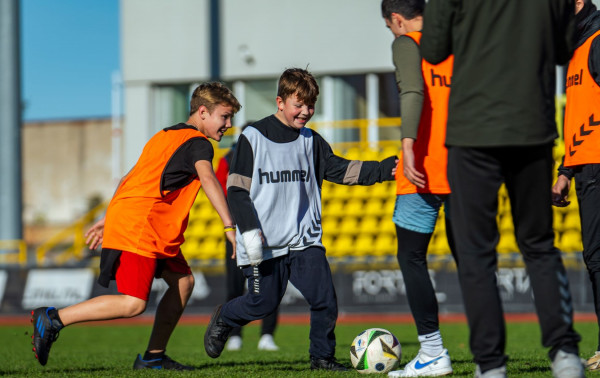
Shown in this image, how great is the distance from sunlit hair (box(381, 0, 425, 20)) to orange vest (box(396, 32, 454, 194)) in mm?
144

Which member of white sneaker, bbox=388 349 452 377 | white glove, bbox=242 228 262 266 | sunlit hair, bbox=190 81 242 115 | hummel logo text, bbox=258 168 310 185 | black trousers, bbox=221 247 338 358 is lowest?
white sneaker, bbox=388 349 452 377

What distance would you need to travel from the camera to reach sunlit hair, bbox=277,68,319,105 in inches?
202

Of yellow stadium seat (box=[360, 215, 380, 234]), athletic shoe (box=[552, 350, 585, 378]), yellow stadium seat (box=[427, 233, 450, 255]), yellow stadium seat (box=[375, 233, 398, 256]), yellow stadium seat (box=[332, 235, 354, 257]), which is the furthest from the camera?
yellow stadium seat (box=[360, 215, 380, 234])

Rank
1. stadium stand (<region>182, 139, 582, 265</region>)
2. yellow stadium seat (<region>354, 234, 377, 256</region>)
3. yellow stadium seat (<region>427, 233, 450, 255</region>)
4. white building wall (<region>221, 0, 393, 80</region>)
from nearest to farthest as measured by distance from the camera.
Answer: yellow stadium seat (<region>427, 233, 450, 255</region>), stadium stand (<region>182, 139, 582, 265</region>), yellow stadium seat (<region>354, 234, 377, 256</region>), white building wall (<region>221, 0, 393, 80</region>)

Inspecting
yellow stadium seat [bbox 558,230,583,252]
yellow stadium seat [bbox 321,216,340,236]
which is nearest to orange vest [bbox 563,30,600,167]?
yellow stadium seat [bbox 558,230,583,252]

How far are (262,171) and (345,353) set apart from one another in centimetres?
277

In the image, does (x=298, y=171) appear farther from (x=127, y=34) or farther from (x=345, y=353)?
(x=127, y=34)

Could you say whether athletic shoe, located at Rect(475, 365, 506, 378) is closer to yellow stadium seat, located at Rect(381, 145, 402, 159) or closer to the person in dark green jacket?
→ the person in dark green jacket

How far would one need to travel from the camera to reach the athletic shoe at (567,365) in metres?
3.45

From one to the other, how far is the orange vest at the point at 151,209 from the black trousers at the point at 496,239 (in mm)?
2260

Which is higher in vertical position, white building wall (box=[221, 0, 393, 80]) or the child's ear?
white building wall (box=[221, 0, 393, 80])

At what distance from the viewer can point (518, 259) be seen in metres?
12.6

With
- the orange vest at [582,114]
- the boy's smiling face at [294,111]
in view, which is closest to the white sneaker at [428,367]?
the orange vest at [582,114]

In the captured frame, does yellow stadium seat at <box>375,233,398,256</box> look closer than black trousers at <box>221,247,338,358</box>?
No
